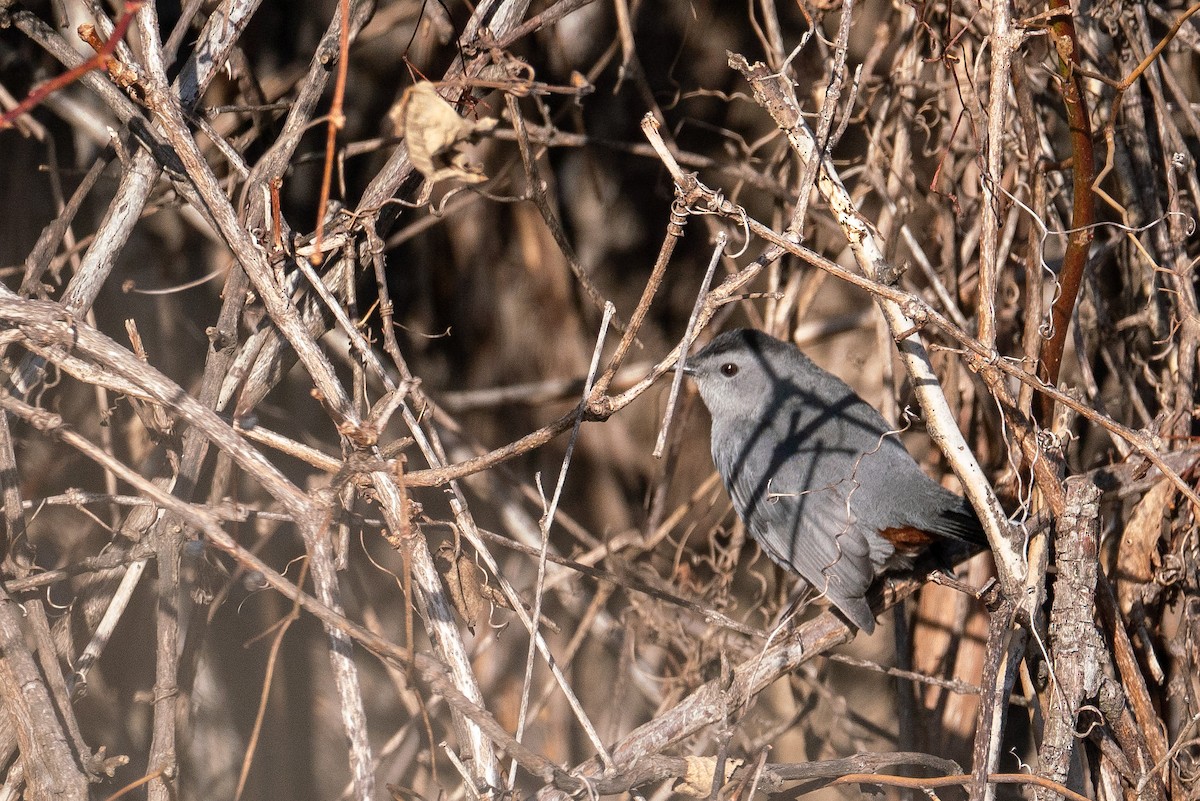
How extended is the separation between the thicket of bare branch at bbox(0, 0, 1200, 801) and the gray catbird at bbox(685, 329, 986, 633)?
175mm

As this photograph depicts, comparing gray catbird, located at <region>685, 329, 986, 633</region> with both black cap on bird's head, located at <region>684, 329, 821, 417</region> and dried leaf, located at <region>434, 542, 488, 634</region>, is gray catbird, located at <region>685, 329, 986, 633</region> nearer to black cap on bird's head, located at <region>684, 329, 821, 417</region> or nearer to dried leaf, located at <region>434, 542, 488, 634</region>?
black cap on bird's head, located at <region>684, 329, 821, 417</region>

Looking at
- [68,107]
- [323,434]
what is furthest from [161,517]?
[68,107]

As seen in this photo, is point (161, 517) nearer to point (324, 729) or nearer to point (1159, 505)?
point (324, 729)

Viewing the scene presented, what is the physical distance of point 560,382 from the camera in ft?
11.5

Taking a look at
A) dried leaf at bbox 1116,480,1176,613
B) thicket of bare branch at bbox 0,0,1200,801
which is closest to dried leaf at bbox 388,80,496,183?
thicket of bare branch at bbox 0,0,1200,801

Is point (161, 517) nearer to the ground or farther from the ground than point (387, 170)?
nearer to the ground

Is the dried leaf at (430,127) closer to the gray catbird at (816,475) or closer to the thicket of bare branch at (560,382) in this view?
the thicket of bare branch at (560,382)

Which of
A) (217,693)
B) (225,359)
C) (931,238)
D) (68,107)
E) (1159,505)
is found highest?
(68,107)

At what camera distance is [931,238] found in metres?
3.33

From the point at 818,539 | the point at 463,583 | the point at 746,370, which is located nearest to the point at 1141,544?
the point at 818,539

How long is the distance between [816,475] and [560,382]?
1.01m

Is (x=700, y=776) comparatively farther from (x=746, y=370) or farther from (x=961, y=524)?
(x=746, y=370)

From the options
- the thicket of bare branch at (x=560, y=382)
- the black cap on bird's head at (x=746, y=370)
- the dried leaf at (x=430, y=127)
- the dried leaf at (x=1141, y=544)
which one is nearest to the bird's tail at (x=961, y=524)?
the thicket of bare branch at (x=560, y=382)

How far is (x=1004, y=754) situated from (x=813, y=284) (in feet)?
5.90
